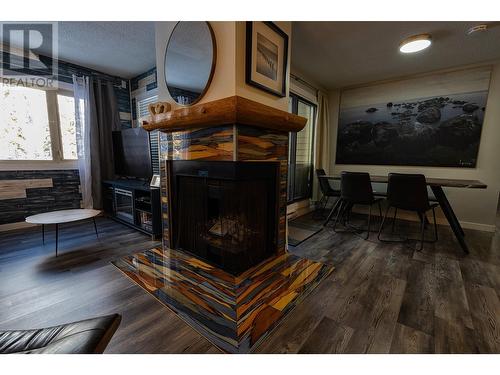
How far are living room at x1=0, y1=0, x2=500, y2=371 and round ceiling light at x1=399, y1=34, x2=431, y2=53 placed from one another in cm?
2

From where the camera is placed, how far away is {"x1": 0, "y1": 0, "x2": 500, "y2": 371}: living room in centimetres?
137

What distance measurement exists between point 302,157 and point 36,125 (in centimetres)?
429

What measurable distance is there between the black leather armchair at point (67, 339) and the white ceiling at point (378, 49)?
2761mm

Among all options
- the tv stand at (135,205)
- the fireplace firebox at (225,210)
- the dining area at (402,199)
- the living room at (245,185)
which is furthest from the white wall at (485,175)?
the tv stand at (135,205)

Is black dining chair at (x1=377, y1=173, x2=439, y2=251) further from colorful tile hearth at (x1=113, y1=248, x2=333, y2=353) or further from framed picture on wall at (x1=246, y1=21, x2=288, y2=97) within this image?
framed picture on wall at (x1=246, y1=21, x2=288, y2=97)

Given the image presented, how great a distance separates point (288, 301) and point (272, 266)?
50 cm

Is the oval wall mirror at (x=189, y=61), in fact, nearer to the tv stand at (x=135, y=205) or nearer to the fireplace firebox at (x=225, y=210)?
the fireplace firebox at (x=225, y=210)

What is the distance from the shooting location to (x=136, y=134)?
322cm

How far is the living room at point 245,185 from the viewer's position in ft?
4.48

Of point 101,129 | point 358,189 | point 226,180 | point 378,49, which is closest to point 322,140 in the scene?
point 358,189

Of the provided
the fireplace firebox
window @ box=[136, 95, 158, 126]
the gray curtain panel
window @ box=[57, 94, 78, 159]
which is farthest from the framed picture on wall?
window @ box=[57, 94, 78, 159]
